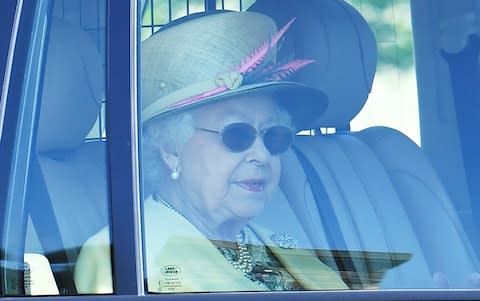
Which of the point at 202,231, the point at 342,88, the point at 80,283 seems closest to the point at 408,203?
the point at 342,88

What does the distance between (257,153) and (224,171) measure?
0.09 metres

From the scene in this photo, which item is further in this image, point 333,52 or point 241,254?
point 333,52

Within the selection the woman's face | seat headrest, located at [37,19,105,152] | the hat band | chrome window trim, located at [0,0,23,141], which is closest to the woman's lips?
the woman's face

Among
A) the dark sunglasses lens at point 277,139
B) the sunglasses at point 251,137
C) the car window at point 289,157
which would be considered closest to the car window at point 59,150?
the car window at point 289,157

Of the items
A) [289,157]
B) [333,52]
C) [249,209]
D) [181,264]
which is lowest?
[181,264]

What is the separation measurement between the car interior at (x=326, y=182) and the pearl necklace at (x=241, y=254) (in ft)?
0.22

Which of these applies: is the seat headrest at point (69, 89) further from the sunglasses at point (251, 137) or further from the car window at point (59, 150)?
the sunglasses at point (251, 137)

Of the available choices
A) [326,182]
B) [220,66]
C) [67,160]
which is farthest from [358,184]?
[67,160]

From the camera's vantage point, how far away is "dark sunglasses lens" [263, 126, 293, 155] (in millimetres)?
2477

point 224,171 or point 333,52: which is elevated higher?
point 333,52

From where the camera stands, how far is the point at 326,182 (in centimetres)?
249

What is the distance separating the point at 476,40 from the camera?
2527mm

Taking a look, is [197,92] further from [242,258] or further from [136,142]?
[242,258]

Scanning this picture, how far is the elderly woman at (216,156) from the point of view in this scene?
238 cm
